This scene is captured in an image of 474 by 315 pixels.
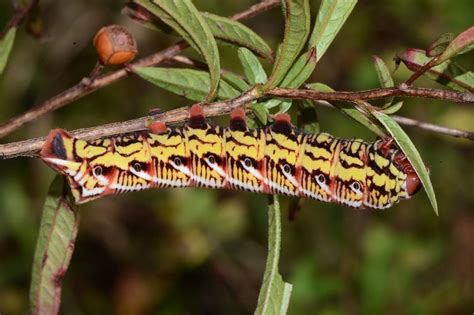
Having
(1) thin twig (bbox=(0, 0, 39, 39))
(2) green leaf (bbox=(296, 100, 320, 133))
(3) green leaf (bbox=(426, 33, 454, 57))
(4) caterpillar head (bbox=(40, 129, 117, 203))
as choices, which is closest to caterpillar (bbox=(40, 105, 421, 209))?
(4) caterpillar head (bbox=(40, 129, 117, 203))

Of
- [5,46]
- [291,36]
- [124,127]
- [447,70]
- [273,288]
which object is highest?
[5,46]

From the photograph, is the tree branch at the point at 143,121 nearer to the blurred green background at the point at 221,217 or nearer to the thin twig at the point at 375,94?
the thin twig at the point at 375,94

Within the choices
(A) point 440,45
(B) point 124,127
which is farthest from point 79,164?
(A) point 440,45

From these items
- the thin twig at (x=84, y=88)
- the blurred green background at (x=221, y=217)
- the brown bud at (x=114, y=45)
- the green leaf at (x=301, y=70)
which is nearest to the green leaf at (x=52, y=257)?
the thin twig at (x=84, y=88)

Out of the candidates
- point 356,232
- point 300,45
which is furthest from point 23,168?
point 300,45

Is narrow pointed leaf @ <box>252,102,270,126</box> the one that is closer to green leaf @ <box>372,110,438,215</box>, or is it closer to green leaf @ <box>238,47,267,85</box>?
green leaf @ <box>238,47,267,85</box>

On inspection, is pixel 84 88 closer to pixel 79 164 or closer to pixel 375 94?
pixel 79 164

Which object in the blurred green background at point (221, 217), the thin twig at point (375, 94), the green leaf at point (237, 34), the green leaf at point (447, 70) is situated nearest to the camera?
the thin twig at point (375, 94)

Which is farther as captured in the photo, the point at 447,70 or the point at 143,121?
the point at 447,70
